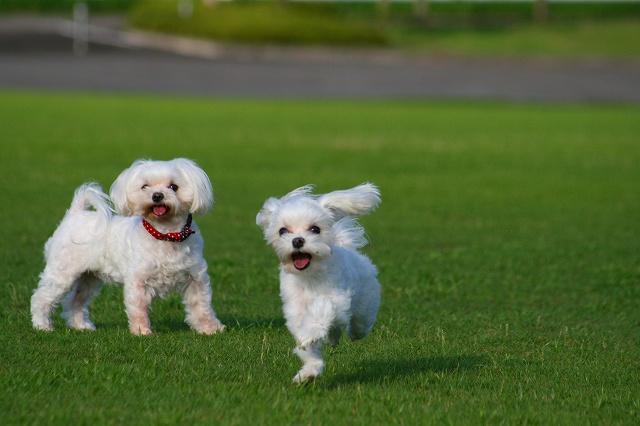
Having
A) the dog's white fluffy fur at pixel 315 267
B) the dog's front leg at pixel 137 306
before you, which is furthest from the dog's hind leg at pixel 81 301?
the dog's white fluffy fur at pixel 315 267

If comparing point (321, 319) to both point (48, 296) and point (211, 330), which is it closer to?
point (211, 330)

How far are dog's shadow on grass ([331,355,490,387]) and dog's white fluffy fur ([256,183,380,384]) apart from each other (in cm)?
26

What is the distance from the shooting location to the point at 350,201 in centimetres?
675

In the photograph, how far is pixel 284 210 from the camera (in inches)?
255

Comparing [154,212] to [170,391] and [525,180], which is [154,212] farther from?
[525,180]

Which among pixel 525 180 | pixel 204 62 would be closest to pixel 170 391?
pixel 525 180

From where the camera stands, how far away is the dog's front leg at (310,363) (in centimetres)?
634

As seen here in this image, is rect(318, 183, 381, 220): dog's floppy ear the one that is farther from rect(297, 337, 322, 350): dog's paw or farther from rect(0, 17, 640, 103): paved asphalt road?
rect(0, 17, 640, 103): paved asphalt road

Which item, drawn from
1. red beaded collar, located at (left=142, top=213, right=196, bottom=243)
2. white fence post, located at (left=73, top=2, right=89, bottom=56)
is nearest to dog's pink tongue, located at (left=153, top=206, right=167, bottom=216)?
red beaded collar, located at (left=142, top=213, right=196, bottom=243)

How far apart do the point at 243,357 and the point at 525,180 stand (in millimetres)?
14099

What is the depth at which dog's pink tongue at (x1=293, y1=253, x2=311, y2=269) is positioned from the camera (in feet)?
20.9

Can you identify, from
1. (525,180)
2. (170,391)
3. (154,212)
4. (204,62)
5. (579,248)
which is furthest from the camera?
(204,62)

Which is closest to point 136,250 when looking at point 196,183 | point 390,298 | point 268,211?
point 196,183

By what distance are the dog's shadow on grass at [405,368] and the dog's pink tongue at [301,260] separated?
0.79 metres
